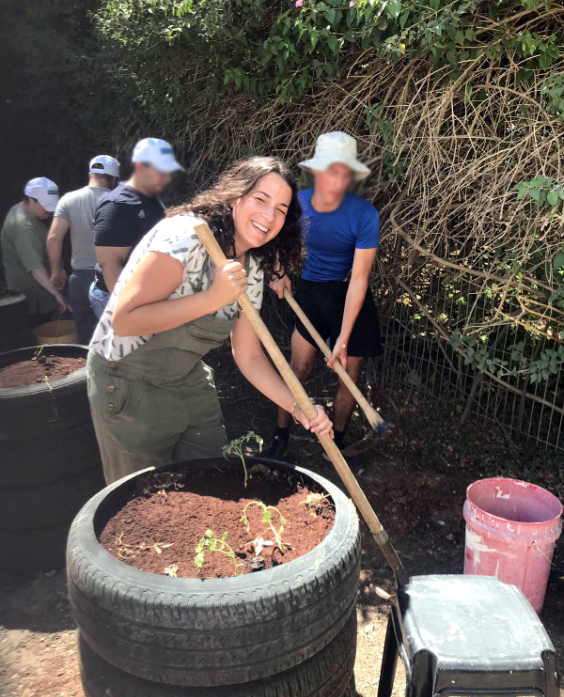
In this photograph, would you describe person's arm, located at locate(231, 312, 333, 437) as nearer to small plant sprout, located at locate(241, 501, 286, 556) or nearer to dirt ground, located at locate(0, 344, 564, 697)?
small plant sprout, located at locate(241, 501, 286, 556)

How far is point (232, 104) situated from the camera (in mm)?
4691

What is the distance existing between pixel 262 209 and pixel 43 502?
1827 millimetres

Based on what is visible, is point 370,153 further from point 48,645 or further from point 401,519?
point 48,645

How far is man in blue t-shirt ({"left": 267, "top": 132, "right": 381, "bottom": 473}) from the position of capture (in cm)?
341

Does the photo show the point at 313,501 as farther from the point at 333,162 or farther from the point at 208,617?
the point at 333,162

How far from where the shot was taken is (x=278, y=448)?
3971 mm

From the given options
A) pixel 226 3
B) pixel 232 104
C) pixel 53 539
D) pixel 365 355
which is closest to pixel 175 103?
pixel 232 104

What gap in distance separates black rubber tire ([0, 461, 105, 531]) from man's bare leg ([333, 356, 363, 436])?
66.9 inches

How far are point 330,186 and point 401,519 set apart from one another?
2.00m

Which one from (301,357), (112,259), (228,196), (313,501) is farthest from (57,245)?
(313,501)

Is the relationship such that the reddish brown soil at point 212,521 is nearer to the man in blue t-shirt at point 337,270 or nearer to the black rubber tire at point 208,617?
the black rubber tire at point 208,617

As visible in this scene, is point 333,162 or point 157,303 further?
point 333,162

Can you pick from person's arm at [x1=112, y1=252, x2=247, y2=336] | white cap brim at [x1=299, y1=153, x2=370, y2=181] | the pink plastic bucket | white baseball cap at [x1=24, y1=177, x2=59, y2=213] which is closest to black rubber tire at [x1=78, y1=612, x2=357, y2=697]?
person's arm at [x1=112, y1=252, x2=247, y2=336]

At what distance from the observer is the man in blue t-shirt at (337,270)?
341 centimetres
